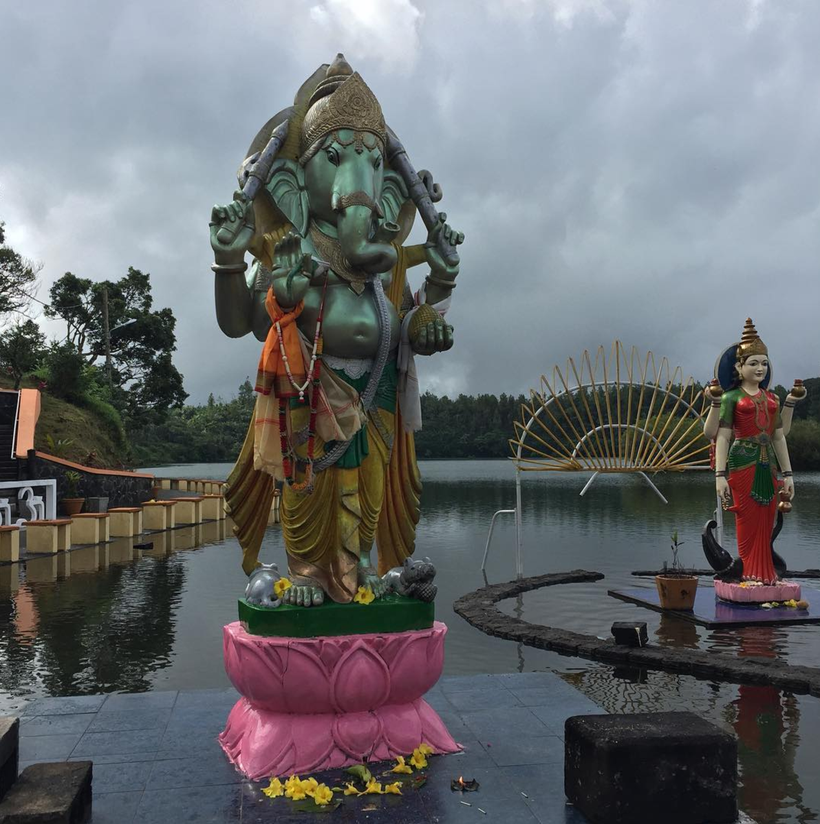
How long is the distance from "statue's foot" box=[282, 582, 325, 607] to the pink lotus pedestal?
18 centimetres

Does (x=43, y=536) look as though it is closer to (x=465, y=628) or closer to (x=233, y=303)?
(x=465, y=628)

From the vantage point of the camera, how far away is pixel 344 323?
409 centimetres

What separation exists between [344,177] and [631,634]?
4600 mm

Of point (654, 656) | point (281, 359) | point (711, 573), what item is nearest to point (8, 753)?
point (281, 359)

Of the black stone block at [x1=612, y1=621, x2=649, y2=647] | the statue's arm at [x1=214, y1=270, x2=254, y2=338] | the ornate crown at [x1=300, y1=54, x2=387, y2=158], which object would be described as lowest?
the black stone block at [x1=612, y1=621, x2=649, y2=647]

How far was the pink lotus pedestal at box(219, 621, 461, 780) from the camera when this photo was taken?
3.71 m

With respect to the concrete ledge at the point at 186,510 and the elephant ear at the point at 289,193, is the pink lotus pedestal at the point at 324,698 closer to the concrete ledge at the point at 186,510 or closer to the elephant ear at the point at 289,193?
the elephant ear at the point at 289,193

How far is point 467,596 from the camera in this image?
364 inches

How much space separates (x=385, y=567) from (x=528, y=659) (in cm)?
270

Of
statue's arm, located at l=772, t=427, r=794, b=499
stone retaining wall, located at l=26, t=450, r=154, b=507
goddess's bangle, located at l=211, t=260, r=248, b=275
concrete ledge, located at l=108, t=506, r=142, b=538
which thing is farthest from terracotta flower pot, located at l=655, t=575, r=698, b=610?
stone retaining wall, located at l=26, t=450, r=154, b=507

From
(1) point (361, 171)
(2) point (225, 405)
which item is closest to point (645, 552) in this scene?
(1) point (361, 171)

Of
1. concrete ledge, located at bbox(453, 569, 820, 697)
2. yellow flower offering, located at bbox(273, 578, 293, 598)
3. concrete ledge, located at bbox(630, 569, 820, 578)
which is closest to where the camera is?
yellow flower offering, located at bbox(273, 578, 293, 598)

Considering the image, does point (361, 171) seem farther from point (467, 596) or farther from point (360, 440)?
point (467, 596)

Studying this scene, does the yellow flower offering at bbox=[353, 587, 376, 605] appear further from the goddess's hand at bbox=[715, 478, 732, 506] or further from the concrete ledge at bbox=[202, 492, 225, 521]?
the concrete ledge at bbox=[202, 492, 225, 521]
